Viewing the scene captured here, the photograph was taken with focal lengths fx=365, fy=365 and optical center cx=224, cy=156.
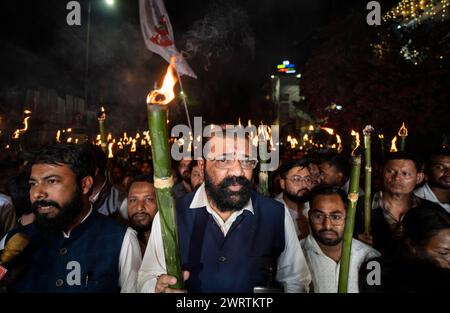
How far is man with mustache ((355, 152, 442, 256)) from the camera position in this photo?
3863 millimetres

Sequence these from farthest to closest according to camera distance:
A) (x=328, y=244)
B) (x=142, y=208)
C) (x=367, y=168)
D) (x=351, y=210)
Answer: (x=142, y=208) → (x=328, y=244) → (x=367, y=168) → (x=351, y=210)

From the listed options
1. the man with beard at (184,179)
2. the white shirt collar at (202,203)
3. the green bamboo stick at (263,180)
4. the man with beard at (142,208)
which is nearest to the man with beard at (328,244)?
the white shirt collar at (202,203)

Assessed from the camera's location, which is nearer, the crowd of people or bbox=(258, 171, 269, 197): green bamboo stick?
the crowd of people

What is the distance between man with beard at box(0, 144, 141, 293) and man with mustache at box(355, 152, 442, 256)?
2.40m

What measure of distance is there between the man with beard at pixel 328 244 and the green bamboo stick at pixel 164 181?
1648 mm

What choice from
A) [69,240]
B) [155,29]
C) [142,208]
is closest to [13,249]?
[69,240]

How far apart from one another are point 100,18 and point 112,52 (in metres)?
3.51

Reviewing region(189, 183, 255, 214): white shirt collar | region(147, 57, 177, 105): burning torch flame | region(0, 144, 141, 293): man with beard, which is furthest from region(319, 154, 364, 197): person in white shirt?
region(147, 57, 177, 105): burning torch flame

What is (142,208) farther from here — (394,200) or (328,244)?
(394,200)

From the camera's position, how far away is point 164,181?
1521 millimetres

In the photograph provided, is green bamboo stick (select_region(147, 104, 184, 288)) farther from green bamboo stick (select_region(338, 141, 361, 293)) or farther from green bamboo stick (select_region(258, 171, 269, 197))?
green bamboo stick (select_region(258, 171, 269, 197))

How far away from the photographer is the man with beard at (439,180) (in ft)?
15.6

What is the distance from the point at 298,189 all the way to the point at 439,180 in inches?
73.4

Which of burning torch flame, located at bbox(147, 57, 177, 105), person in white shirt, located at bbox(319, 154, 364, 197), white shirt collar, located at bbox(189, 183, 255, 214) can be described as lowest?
white shirt collar, located at bbox(189, 183, 255, 214)
